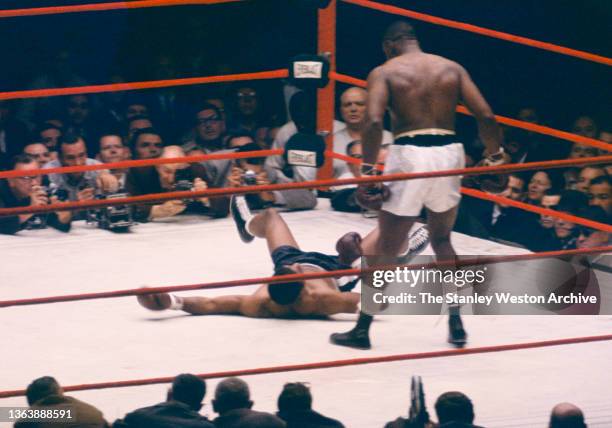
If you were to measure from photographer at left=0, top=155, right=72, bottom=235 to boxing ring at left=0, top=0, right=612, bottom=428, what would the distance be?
8 centimetres

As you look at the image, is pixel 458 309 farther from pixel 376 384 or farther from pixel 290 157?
pixel 290 157

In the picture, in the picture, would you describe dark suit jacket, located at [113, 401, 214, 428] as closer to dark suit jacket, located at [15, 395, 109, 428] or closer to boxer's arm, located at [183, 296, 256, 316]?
dark suit jacket, located at [15, 395, 109, 428]

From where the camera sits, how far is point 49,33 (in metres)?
7.49

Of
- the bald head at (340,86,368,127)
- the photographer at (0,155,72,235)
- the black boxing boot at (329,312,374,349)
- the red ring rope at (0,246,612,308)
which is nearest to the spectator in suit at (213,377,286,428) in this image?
the red ring rope at (0,246,612,308)

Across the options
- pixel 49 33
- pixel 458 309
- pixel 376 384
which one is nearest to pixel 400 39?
pixel 458 309

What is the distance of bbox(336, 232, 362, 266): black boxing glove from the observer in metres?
5.17

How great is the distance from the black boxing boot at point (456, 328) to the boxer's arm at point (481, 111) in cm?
62

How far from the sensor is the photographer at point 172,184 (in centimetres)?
609

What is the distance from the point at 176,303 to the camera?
4.82 meters

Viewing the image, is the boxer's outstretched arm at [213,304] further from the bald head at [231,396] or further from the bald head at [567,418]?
the bald head at [567,418]

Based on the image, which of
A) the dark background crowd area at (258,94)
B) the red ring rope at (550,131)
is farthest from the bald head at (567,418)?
the dark background crowd area at (258,94)

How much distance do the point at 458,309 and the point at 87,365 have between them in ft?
4.28

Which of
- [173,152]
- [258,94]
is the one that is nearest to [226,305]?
[173,152]

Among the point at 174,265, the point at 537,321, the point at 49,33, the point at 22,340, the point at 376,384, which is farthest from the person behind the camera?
the point at 49,33
